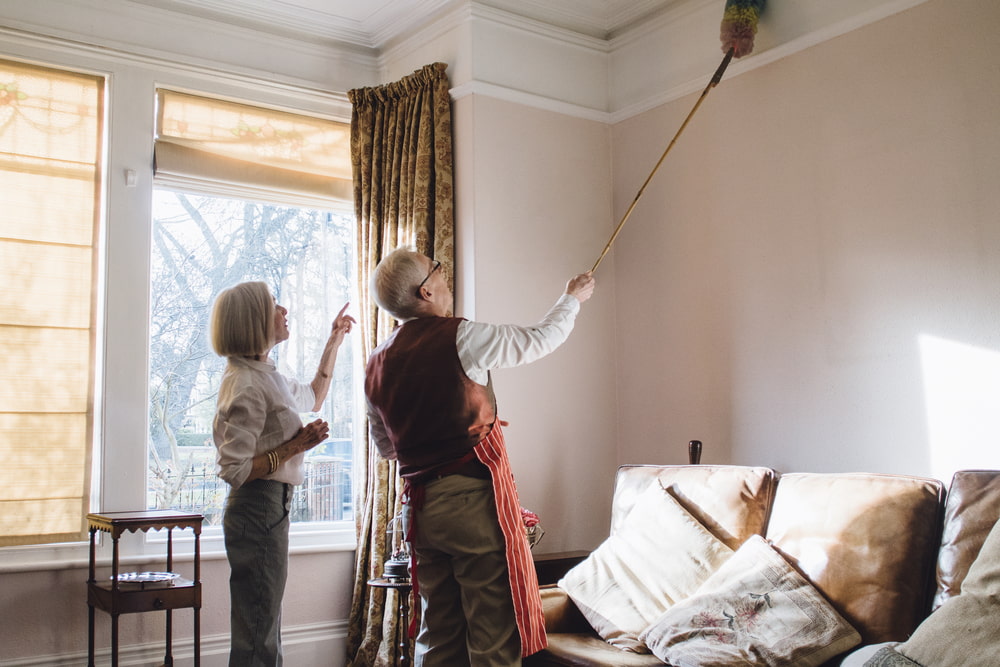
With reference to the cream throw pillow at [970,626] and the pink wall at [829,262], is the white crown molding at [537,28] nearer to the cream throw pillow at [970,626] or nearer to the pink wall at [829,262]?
the pink wall at [829,262]

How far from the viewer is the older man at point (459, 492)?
238 centimetres

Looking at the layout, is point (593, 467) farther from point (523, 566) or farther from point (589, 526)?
point (523, 566)

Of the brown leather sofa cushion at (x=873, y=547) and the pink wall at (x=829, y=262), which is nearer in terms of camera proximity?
the brown leather sofa cushion at (x=873, y=547)

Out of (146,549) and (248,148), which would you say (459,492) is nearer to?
(146,549)

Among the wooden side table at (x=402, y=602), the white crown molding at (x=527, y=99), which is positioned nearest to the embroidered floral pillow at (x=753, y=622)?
the wooden side table at (x=402, y=602)

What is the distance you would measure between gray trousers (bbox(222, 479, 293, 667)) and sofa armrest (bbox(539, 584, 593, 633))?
2.84ft

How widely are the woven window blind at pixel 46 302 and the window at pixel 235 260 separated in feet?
0.96

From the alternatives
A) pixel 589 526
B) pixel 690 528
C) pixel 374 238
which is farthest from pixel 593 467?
pixel 374 238

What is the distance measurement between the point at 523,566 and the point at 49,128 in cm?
265

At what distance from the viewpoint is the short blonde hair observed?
259cm

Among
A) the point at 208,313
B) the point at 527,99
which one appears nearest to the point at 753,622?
the point at 527,99

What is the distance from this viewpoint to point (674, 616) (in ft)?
8.75

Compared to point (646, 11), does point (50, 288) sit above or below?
below

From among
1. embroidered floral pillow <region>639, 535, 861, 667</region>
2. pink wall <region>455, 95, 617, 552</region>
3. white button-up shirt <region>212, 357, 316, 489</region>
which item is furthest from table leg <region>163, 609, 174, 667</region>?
embroidered floral pillow <region>639, 535, 861, 667</region>
